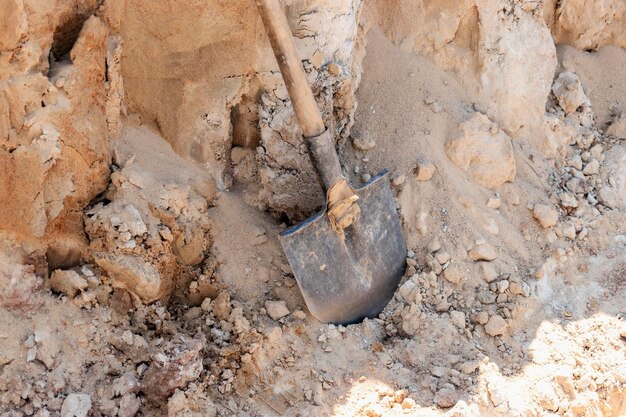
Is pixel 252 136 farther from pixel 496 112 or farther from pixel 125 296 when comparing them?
pixel 496 112

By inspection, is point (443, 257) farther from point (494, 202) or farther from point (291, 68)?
point (291, 68)

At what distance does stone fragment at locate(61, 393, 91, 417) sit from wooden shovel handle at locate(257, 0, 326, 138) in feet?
5.17

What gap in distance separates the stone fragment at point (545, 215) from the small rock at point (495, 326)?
2.41 feet

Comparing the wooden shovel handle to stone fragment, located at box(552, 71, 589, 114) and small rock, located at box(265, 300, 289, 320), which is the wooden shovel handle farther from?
stone fragment, located at box(552, 71, 589, 114)

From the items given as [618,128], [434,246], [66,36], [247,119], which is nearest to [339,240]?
[434,246]

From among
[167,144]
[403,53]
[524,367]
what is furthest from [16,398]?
[403,53]

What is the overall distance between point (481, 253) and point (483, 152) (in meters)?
0.60

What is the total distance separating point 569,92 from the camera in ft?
17.1

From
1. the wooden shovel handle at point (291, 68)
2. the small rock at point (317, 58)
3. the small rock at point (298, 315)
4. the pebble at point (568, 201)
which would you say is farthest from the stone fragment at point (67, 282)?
the pebble at point (568, 201)

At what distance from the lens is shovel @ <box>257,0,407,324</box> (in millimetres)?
4070

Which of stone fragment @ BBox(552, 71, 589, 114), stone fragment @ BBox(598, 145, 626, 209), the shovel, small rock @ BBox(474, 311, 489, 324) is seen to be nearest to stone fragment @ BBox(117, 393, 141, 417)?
the shovel

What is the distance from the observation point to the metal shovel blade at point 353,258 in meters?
4.18

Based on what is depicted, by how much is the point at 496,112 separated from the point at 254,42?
159 cm

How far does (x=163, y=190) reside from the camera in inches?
162
